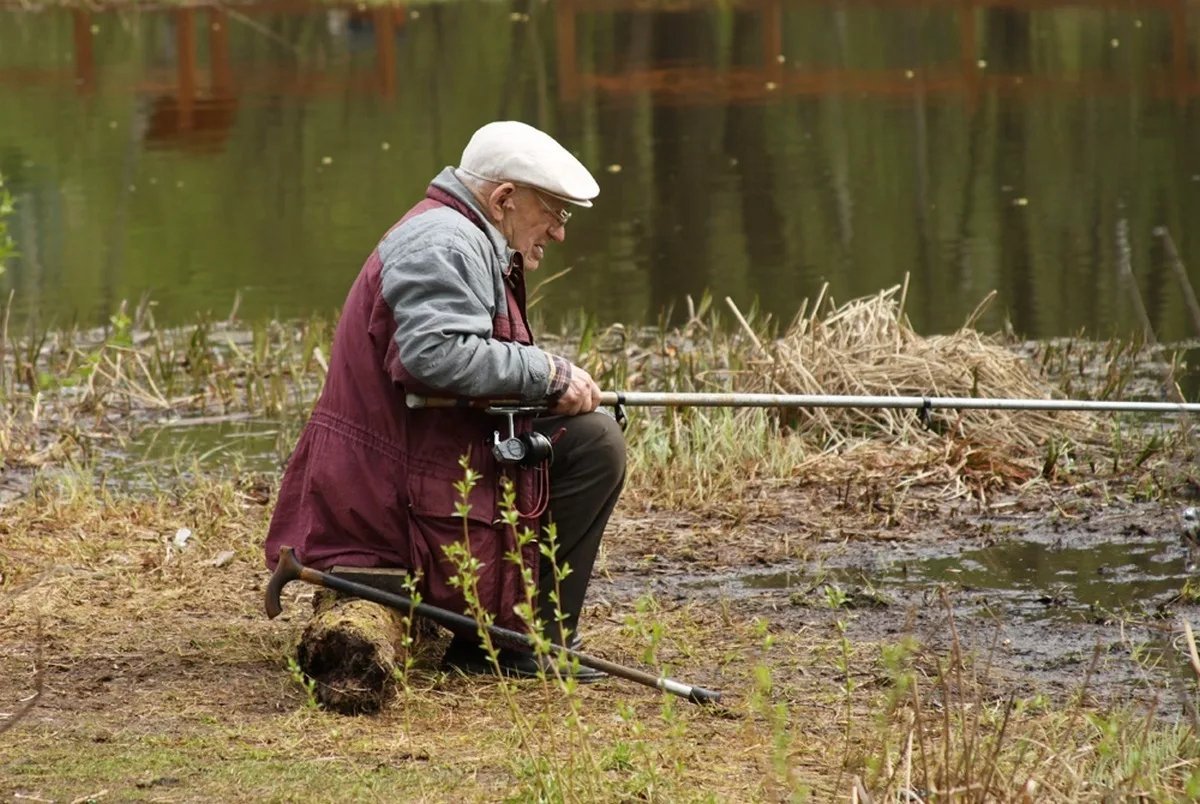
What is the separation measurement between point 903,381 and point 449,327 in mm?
3637

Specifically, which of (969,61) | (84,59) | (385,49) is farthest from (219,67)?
(969,61)

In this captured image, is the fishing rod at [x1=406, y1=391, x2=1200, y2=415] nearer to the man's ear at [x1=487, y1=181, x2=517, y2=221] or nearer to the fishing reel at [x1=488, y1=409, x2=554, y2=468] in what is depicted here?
the fishing reel at [x1=488, y1=409, x2=554, y2=468]

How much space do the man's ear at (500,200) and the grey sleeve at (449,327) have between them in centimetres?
18

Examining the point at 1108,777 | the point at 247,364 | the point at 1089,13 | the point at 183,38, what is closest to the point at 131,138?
the point at 183,38

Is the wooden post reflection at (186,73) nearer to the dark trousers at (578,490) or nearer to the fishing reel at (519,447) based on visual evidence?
the dark trousers at (578,490)

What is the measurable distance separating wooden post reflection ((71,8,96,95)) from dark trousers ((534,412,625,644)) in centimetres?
1814

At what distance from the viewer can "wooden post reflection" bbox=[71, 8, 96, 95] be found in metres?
22.4

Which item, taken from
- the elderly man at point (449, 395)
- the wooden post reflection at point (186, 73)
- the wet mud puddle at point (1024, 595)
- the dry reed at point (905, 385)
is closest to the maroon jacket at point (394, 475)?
the elderly man at point (449, 395)

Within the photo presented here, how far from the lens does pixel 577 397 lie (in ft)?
15.6

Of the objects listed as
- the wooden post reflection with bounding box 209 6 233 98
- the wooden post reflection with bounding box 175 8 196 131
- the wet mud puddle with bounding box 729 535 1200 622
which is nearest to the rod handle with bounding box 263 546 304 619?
the wet mud puddle with bounding box 729 535 1200 622

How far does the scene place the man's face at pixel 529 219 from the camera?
4.76m

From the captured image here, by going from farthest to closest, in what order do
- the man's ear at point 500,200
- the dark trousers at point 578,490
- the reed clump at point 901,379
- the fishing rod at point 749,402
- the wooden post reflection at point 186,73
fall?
1. the wooden post reflection at point 186,73
2. the reed clump at point 901,379
3. the dark trousers at point 578,490
4. the man's ear at point 500,200
5. the fishing rod at point 749,402

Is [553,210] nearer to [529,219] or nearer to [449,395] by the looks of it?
[529,219]

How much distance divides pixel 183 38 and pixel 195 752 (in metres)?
18.9
